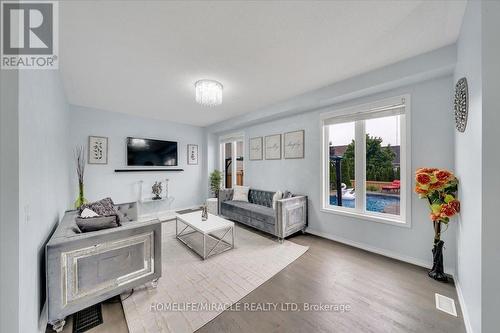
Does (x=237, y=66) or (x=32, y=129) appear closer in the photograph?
(x=32, y=129)

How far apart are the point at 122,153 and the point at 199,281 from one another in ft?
12.6

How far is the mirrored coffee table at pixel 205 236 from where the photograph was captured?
2.79 meters

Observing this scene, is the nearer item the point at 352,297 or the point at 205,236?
the point at 352,297

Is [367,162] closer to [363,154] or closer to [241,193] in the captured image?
[363,154]

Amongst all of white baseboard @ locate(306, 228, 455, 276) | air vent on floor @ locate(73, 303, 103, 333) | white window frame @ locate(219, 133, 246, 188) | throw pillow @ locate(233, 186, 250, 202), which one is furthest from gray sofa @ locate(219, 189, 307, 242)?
air vent on floor @ locate(73, 303, 103, 333)

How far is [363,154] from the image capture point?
3.04 metres

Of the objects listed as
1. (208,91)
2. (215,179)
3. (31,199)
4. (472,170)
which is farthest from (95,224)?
(215,179)

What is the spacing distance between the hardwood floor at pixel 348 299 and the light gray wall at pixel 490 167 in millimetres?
603

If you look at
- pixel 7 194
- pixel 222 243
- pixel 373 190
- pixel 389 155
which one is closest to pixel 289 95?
pixel 389 155

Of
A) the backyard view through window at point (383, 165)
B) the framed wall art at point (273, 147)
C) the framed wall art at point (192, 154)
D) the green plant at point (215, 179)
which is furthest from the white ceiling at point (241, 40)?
the green plant at point (215, 179)

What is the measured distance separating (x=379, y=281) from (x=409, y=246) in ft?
2.64

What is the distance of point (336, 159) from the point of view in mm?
3412

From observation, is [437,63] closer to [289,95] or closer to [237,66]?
[289,95]

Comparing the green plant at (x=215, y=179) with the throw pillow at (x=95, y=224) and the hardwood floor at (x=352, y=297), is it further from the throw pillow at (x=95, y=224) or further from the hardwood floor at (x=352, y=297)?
the throw pillow at (x=95, y=224)
